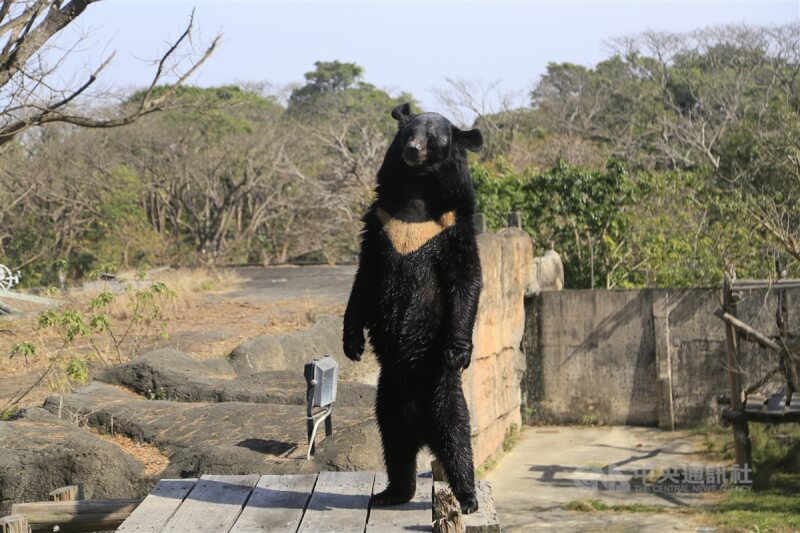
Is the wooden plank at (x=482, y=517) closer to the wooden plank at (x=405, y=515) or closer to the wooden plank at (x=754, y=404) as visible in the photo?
the wooden plank at (x=405, y=515)

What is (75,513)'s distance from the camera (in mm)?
5164

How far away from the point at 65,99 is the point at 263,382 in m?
2.96

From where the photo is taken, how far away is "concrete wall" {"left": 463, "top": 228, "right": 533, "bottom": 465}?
12.1m

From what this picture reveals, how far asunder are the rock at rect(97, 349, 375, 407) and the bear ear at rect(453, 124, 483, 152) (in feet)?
15.4

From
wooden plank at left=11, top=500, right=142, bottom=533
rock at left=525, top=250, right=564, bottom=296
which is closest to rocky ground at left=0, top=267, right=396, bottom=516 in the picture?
wooden plank at left=11, top=500, right=142, bottom=533

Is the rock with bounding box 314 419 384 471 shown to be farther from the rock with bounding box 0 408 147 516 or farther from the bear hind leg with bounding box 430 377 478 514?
the bear hind leg with bounding box 430 377 478 514

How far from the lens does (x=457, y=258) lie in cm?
436

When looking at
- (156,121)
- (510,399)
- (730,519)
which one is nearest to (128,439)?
(730,519)

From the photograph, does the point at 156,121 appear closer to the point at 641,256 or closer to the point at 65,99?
the point at 641,256

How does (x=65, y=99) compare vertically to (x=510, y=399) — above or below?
above

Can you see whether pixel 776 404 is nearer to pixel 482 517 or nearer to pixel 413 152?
pixel 482 517

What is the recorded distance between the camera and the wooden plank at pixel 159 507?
4.26 metres

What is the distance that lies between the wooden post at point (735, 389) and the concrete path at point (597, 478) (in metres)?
0.54

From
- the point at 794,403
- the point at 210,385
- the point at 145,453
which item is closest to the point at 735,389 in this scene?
the point at 794,403
